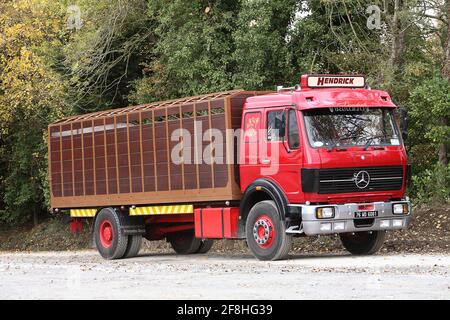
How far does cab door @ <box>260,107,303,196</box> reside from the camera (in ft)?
60.2

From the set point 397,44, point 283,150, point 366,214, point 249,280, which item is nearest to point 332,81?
point 283,150

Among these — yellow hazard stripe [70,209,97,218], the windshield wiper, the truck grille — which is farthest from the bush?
yellow hazard stripe [70,209,97,218]

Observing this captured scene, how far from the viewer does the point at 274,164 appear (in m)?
18.7

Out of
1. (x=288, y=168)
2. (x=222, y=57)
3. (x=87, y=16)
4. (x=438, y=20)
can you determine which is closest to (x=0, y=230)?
(x=87, y=16)

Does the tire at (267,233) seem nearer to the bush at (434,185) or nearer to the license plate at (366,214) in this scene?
the license plate at (366,214)

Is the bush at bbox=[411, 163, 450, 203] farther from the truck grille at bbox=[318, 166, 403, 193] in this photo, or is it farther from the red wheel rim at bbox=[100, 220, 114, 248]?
the red wheel rim at bbox=[100, 220, 114, 248]

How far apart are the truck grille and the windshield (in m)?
0.50

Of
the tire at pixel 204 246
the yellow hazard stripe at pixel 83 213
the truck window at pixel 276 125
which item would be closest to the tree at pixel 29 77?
the yellow hazard stripe at pixel 83 213

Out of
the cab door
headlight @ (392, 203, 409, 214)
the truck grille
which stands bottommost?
headlight @ (392, 203, 409, 214)

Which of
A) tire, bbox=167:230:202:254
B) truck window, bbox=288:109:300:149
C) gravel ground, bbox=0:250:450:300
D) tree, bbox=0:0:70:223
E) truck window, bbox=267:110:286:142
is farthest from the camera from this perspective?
tree, bbox=0:0:70:223

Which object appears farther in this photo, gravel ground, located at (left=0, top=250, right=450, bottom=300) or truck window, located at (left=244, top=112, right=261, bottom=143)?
truck window, located at (left=244, top=112, right=261, bottom=143)

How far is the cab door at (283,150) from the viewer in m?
18.4

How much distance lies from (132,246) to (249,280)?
887 centimetres

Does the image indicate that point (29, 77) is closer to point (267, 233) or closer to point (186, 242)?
point (186, 242)
